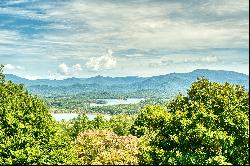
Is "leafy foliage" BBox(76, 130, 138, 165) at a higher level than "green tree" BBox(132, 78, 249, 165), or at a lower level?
lower

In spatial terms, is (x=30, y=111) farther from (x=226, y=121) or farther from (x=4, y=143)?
(x=226, y=121)

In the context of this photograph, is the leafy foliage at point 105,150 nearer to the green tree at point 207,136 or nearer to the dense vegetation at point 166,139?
the dense vegetation at point 166,139

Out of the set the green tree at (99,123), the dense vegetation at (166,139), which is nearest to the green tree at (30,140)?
the dense vegetation at (166,139)

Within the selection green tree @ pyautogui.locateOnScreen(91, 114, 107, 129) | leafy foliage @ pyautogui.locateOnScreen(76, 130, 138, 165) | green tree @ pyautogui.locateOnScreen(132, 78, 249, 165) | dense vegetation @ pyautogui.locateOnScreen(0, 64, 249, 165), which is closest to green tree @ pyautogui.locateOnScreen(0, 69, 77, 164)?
dense vegetation @ pyautogui.locateOnScreen(0, 64, 249, 165)

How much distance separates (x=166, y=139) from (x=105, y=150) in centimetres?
707

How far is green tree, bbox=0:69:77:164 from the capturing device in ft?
118

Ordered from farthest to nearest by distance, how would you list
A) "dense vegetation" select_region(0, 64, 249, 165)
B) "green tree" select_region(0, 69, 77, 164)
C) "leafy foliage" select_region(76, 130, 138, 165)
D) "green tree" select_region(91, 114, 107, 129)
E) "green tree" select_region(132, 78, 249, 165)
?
1. "green tree" select_region(91, 114, 107, 129)
2. "green tree" select_region(0, 69, 77, 164)
3. "leafy foliage" select_region(76, 130, 138, 165)
4. "dense vegetation" select_region(0, 64, 249, 165)
5. "green tree" select_region(132, 78, 249, 165)

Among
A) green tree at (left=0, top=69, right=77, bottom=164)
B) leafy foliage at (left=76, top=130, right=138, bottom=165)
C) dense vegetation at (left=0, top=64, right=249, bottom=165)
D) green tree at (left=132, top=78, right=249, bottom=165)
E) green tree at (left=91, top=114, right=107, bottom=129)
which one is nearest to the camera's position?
green tree at (left=132, top=78, right=249, bottom=165)

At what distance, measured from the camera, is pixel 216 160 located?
26234 millimetres

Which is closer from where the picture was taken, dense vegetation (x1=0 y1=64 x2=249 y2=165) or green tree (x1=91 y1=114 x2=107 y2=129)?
dense vegetation (x1=0 y1=64 x2=249 y2=165)

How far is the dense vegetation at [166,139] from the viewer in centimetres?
2784

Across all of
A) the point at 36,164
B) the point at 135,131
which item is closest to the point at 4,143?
the point at 36,164

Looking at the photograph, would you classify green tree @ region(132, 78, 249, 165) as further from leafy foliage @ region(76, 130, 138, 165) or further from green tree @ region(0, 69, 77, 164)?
green tree @ region(0, 69, 77, 164)

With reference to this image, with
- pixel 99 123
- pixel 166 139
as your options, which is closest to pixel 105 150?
pixel 166 139
